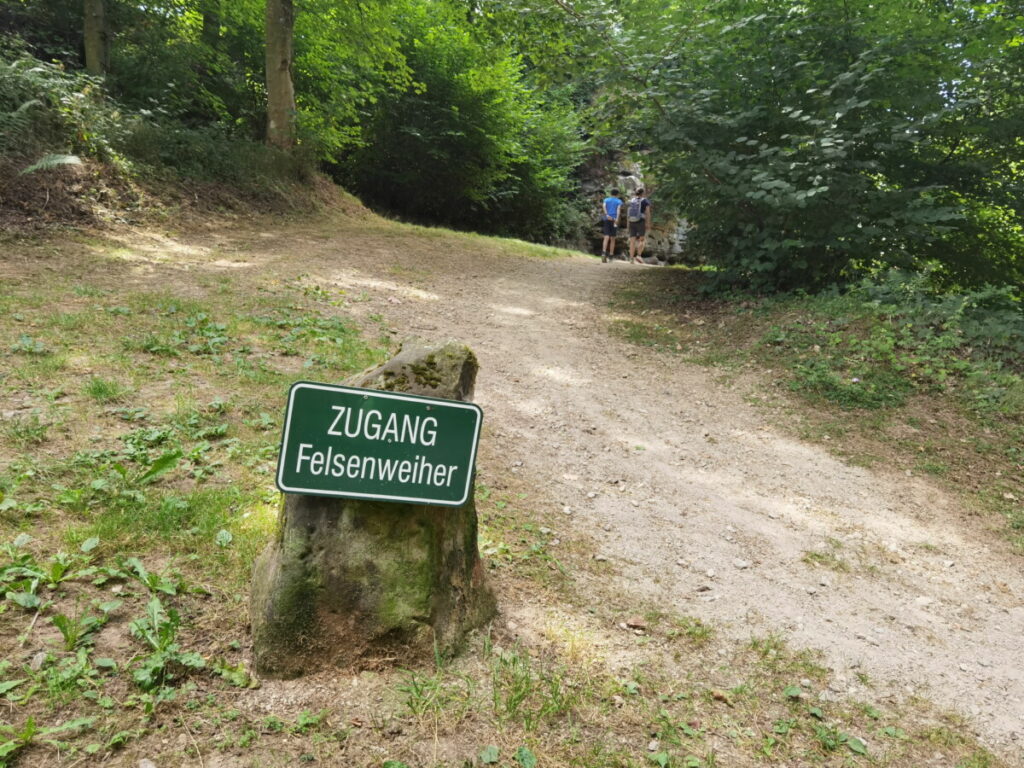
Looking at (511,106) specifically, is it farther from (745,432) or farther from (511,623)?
(511,623)

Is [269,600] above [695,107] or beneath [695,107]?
beneath

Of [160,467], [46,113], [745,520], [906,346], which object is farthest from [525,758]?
[46,113]

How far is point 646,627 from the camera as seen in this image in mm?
3092

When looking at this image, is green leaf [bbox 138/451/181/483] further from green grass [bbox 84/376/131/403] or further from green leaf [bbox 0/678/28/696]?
green leaf [bbox 0/678/28/696]

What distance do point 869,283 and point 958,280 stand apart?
2.44m

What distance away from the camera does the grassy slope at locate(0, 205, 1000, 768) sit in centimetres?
210

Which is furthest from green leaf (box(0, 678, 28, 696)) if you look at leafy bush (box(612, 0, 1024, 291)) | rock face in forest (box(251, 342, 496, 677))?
leafy bush (box(612, 0, 1024, 291))

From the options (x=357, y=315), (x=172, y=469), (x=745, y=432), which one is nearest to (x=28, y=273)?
(x=357, y=315)

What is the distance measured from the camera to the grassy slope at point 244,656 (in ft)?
6.90

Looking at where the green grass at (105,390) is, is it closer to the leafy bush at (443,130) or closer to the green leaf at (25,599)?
the green leaf at (25,599)

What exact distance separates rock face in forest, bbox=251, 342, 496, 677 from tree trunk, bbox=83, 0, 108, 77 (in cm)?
1327

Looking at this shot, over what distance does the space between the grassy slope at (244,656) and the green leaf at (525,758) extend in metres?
0.03

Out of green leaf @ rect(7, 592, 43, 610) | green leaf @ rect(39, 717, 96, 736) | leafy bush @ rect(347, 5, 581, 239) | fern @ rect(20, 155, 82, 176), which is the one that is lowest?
green leaf @ rect(39, 717, 96, 736)

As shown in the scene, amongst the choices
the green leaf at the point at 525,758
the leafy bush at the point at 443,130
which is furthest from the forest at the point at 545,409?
the leafy bush at the point at 443,130
